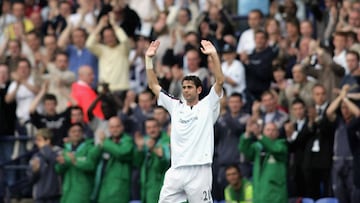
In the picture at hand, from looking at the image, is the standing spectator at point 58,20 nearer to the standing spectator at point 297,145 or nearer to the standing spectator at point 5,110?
the standing spectator at point 5,110

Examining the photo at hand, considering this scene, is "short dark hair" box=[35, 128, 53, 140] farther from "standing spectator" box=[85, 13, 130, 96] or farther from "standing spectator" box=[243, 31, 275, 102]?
"standing spectator" box=[243, 31, 275, 102]

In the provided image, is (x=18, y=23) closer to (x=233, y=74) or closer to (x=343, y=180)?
(x=233, y=74)

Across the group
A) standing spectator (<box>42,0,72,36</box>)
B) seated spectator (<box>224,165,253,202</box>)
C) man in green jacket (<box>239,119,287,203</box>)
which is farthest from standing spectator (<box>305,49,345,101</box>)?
standing spectator (<box>42,0,72,36</box>)

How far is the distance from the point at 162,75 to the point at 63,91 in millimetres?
1967

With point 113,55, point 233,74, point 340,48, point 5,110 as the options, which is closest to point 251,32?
point 233,74

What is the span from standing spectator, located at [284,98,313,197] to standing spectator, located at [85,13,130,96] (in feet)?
13.5

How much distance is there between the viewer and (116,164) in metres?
22.5

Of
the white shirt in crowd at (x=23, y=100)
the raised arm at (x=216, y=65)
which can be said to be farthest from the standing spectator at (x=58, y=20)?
the raised arm at (x=216, y=65)

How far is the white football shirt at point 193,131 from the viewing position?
17.6 meters

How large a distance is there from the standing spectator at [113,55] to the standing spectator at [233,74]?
6.73 ft

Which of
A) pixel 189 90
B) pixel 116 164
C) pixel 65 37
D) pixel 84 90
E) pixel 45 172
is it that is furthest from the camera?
pixel 65 37

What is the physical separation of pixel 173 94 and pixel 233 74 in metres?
1.19

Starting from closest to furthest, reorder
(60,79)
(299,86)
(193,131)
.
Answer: (193,131)
(299,86)
(60,79)

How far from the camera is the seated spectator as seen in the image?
71.4 ft
